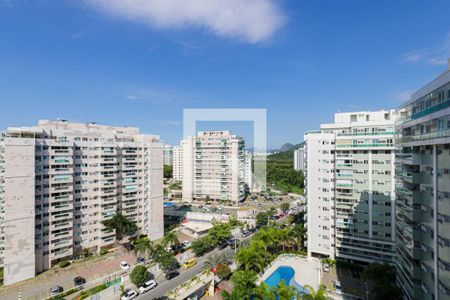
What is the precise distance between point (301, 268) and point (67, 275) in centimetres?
2128

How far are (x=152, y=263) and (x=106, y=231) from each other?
716 cm

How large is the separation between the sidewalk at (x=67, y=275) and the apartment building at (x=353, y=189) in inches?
770

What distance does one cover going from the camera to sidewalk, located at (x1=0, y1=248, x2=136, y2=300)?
60.9 ft

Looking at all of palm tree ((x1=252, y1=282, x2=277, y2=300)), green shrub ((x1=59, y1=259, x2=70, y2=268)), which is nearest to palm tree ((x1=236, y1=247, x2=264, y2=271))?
palm tree ((x1=252, y1=282, x2=277, y2=300))

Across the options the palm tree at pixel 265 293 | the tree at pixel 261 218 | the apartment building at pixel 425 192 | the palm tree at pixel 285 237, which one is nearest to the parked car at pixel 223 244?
the palm tree at pixel 285 237

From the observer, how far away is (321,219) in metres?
23.4

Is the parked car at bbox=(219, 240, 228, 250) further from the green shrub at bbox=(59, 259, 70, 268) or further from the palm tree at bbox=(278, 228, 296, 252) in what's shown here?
the green shrub at bbox=(59, 259, 70, 268)

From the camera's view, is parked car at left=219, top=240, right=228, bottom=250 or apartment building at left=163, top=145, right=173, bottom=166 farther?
apartment building at left=163, top=145, right=173, bottom=166

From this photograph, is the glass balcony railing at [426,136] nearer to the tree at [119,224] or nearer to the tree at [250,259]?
the tree at [250,259]

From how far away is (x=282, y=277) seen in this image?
2155cm

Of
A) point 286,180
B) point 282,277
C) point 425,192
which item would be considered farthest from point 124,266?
point 286,180

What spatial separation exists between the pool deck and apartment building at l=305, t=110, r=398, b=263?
3.90 feet

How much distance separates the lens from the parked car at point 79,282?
1956 centimetres

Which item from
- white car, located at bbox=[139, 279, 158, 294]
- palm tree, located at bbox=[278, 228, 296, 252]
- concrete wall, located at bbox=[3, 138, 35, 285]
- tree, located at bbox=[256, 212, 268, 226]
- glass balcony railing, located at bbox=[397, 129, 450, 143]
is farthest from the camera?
tree, located at bbox=[256, 212, 268, 226]
